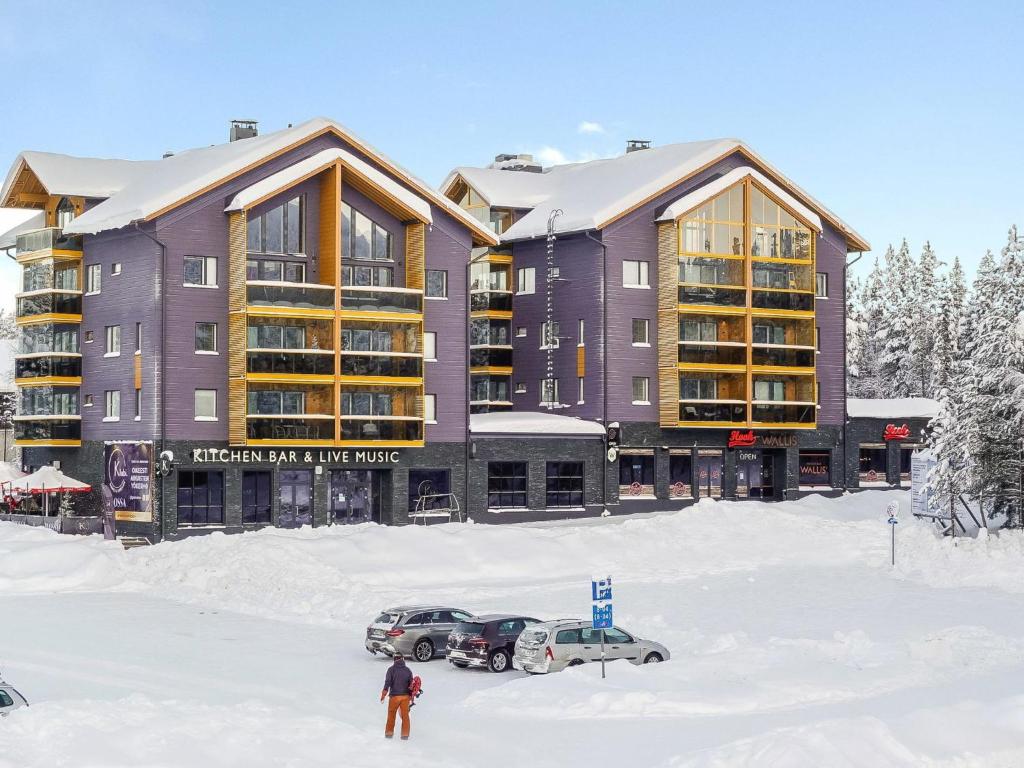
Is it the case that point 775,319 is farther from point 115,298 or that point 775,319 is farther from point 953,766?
point 953,766

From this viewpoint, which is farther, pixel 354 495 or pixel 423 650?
pixel 354 495

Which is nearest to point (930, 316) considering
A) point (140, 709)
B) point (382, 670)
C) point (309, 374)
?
point (309, 374)

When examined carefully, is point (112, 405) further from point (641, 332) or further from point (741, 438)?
point (741, 438)

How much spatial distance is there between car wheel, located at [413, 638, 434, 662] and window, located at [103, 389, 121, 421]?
33584 millimetres

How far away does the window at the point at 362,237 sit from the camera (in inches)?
2788

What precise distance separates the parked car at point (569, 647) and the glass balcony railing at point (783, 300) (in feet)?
148

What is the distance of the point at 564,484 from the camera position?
75812 mm

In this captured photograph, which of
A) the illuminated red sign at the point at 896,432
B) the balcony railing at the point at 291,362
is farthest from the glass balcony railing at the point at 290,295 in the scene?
the illuminated red sign at the point at 896,432

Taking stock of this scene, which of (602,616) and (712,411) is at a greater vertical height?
(712,411)

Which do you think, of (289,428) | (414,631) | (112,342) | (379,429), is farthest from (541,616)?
(112,342)

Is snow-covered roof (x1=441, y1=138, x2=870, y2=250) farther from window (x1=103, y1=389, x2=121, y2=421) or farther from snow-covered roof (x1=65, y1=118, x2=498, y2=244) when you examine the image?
window (x1=103, y1=389, x2=121, y2=421)

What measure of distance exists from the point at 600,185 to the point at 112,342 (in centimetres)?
2922

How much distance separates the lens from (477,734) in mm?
28156

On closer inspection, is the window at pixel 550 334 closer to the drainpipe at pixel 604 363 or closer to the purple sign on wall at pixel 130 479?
the drainpipe at pixel 604 363
